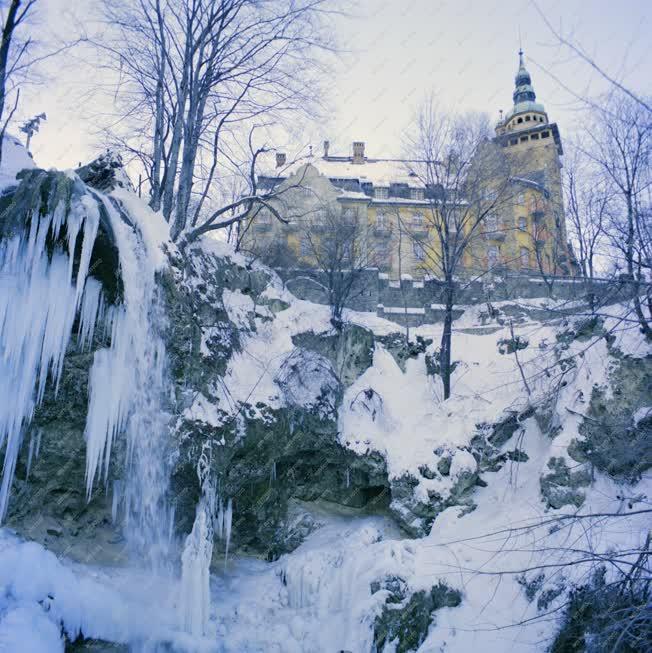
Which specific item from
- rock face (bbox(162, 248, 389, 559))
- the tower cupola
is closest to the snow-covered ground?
rock face (bbox(162, 248, 389, 559))

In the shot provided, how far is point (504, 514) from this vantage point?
32.6 feet

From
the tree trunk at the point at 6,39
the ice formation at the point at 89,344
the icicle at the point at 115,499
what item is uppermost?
the tree trunk at the point at 6,39

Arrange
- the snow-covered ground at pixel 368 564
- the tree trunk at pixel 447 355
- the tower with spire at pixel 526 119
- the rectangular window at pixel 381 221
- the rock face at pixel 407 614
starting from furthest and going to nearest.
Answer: the tower with spire at pixel 526 119, the rectangular window at pixel 381 221, the tree trunk at pixel 447 355, the rock face at pixel 407 614, the snow-covered ground at pixel 368 564

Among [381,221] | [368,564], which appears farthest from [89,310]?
[381,221]

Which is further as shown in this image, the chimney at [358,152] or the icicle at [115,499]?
the chimney at [358,152]

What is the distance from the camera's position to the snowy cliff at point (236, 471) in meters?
7.51

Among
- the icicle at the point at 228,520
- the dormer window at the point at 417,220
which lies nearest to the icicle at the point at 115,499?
the icicle at the point at 228,520

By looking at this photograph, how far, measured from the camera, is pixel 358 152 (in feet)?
125

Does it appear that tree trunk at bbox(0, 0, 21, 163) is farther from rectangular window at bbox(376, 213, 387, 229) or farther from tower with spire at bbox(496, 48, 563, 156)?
tower with spire at bbox(496, 48, 563, 156)

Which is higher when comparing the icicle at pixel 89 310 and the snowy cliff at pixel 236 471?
the icicle at pixel 89 310

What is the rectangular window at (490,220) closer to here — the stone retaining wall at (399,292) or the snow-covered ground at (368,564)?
the stone retaining wall at (399,292)

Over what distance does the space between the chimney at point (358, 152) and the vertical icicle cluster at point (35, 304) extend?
32.1 metres

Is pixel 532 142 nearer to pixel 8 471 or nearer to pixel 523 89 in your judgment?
pixel 523 89

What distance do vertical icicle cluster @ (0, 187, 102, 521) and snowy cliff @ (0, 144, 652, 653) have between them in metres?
0.03
